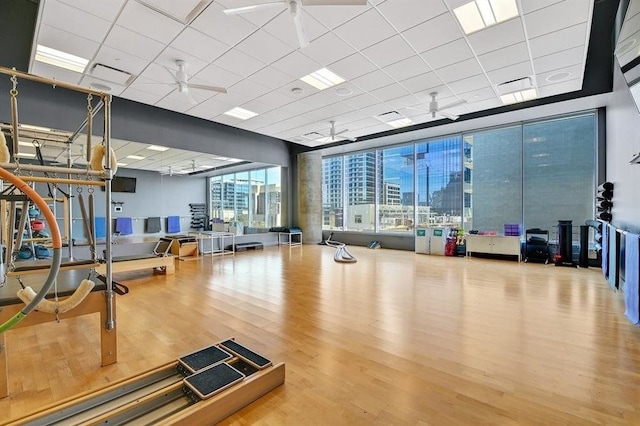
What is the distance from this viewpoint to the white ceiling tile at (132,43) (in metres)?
3.71

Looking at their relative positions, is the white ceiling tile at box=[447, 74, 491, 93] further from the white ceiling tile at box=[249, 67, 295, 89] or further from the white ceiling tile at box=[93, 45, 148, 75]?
the white ceiling tile at box=[93, 45, 148, 75]

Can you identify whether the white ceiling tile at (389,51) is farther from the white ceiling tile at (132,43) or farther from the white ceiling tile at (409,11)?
the white ceiling tile at (132,43)

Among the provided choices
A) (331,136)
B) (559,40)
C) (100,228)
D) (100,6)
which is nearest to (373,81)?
(559,40)

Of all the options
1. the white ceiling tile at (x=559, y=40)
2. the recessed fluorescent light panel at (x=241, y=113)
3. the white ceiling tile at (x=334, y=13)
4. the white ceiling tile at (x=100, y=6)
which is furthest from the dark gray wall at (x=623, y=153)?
the recessed fluorescent light panel at (x=241, y=113)

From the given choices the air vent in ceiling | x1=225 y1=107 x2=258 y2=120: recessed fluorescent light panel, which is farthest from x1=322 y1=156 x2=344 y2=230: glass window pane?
the air vent in ceiling

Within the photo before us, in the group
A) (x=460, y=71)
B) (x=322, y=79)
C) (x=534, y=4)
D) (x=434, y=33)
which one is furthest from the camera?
(x=322, y=79)

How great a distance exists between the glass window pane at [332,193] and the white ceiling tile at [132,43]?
7904 mm

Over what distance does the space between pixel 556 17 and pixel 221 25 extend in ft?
13.7

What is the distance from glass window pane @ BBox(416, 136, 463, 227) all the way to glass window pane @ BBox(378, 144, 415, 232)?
1.04 ft

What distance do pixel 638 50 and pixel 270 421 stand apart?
167 inches

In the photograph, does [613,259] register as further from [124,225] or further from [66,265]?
[124,225]

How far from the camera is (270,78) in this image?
504 centimetres

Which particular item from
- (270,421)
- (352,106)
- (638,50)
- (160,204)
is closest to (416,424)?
(270,421)

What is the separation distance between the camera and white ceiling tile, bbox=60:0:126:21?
318cm
